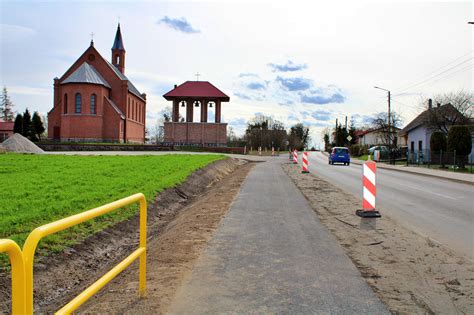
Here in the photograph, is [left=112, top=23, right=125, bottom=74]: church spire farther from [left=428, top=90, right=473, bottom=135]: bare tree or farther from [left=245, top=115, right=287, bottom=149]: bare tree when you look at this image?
[left=428, top=90, right=473, bottom=135]: bare tree

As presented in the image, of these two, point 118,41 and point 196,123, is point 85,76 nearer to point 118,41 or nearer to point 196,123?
point 196,123

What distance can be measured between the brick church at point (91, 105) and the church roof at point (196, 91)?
9.19 m

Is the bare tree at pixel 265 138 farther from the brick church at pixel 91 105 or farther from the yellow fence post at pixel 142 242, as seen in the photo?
the yellow fence post at pixel 142 242

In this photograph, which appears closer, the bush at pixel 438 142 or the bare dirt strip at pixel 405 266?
the bare dirt strip at pixel 405 266

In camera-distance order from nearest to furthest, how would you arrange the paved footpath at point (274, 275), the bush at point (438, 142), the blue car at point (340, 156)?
the paved footpath at point (274, 275) < the bush at point (438, 142) < the blue car at point (340, 156)

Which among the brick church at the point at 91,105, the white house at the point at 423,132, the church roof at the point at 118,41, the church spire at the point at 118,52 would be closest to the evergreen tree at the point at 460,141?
the white house at the point at 423,132

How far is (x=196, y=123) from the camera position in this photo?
66.2 m

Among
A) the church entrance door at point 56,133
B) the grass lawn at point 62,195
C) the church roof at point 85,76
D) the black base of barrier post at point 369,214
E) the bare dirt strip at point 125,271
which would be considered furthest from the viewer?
the church entrance door at point 56,133

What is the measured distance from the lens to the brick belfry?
6544 centimetres

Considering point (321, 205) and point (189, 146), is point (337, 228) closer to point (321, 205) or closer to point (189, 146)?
point (321, 205)

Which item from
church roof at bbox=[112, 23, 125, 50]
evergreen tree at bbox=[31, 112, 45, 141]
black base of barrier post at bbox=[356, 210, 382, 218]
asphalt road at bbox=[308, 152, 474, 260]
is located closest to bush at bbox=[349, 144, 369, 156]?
church roof at bbox=[112, 23, 125, 50]

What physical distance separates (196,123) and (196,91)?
483 centimetres

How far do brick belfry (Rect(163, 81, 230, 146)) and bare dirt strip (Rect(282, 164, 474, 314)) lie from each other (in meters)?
Answer: 56.8

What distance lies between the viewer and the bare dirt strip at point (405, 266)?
15.3 ft
